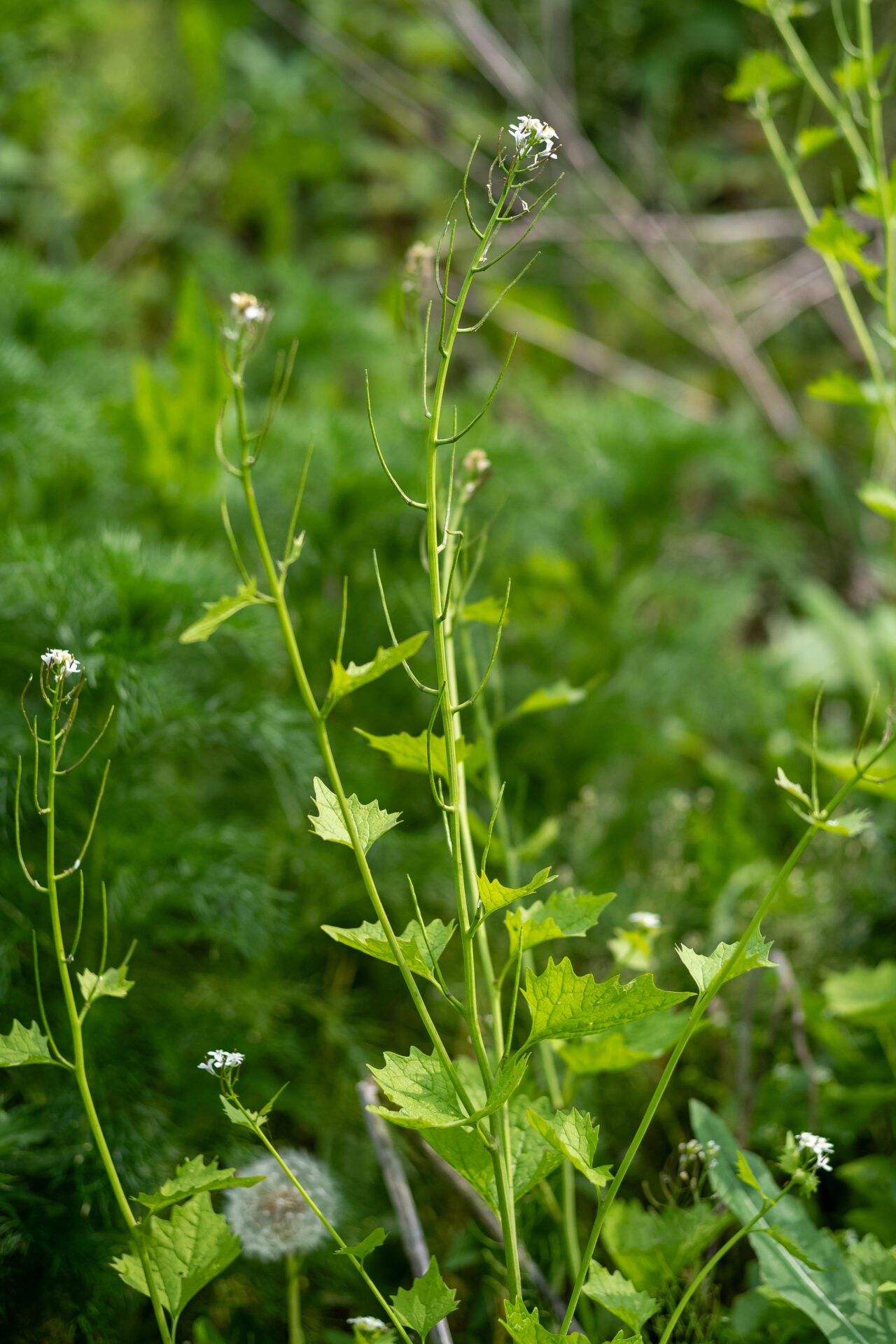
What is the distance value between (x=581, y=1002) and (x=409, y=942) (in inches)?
3.2

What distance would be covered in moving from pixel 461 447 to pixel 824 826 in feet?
2.31

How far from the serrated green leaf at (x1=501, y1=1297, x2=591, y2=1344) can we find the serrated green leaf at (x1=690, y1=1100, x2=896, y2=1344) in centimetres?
16

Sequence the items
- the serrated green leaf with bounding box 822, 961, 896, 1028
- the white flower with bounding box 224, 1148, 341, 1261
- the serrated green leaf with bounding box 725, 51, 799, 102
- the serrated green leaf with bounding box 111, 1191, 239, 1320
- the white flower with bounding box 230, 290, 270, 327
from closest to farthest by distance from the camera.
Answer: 1. the white flower with bounding box 230, 290, 270, 327
2. the serrated green leaf with bounding box 111, 1191, 239, 1320
3. the white flower with bounding box 224, 1148, 341, 1261
4. the serrated green leaf with bounding box 822, 961, 896, 1028
5. the serrated green leaf with bounding box 725, 51, 799, 102

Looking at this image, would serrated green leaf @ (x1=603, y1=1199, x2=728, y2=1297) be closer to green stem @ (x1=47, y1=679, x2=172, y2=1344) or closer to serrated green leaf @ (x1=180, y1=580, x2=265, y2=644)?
green stem @ (x1=47, y1=679, x2=172, y2=1344)

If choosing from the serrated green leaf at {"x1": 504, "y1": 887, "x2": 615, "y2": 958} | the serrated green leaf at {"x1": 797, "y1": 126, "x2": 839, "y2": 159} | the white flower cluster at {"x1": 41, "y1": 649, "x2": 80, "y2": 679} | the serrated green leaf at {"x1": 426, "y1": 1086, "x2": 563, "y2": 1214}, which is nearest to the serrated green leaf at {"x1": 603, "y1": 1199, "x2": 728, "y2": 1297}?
the serrated green leaf at {"x1": 426, "y1": 1086, "x2": 563, "y2": 1214}

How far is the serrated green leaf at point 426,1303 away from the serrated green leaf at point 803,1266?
188mm

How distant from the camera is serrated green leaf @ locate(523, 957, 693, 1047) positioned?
432mm

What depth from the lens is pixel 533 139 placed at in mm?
436

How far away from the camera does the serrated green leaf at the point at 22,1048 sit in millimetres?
456

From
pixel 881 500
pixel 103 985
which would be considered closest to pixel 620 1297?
pixel 103 985

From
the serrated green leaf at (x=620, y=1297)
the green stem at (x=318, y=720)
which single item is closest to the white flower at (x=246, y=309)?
the green stem at (x=318, y=720)

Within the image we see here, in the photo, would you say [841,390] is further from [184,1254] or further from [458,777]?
[184,1254]

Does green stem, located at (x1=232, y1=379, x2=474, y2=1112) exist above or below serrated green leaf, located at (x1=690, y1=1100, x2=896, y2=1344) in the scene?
above

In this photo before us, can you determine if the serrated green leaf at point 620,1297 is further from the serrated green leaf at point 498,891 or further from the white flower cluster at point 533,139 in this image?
the white flower cluster at point 533,139
